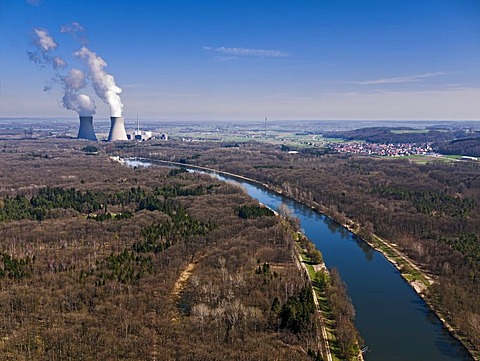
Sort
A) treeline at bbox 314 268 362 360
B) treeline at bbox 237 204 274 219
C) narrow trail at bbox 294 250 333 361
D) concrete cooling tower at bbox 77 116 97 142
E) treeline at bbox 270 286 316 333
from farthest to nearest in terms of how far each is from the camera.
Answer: concrete cooling tower at bbox 77 116 97 142 < treeline at bbox 237 204 274 219 < treeline at bbox 270 286 316 333 < treeline at bbox 314 268 362 360 < narrow trail at bbox 294 250 333 361

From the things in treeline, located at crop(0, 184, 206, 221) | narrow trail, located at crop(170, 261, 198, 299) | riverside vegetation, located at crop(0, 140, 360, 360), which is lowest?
narrow trail, located at crop(170, 261, 198, 299)

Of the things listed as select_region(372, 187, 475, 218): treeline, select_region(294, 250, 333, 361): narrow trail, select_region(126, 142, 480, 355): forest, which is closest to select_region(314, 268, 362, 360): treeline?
select_region(294, 250, 333, 361): narrow trail

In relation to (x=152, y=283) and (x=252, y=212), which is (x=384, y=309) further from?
(x=252, y=212)

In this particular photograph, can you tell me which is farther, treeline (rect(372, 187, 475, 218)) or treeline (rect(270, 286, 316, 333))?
treeline (rect(372, 187, 475, 218))

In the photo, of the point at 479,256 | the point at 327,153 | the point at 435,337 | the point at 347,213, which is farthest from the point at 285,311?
the point at 327,153

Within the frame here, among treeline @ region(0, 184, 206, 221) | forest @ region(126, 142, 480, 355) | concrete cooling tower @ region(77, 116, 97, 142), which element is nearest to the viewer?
forest @ region(126, 142, 480, 355)

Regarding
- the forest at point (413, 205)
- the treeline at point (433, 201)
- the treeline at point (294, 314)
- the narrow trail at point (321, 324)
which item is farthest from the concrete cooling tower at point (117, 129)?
the treeline at point (294, 314)

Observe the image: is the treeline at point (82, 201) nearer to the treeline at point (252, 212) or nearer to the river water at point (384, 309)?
the treeline at point (252, 212)

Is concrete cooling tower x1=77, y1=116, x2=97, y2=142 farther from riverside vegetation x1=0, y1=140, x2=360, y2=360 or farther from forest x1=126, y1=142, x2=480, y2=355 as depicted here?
riverside vegetation x1=0, y1=140, x2=360, y2=360
